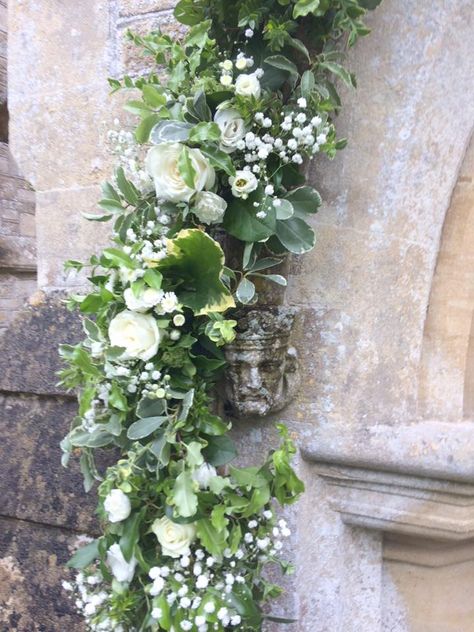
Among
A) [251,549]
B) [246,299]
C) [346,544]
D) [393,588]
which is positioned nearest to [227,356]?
[246,299]

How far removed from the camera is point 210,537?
0.76 metres

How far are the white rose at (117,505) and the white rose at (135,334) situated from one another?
19cm

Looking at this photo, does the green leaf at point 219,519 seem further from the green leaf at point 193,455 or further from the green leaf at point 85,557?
the green leaf at point 85,557

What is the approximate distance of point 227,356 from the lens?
0.84m

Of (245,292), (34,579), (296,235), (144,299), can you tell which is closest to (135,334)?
(144,299)

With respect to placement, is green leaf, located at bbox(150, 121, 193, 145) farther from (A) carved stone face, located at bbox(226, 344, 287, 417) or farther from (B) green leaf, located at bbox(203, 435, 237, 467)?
(B) green leaf, located at bbox(203, 435, 237, 467)

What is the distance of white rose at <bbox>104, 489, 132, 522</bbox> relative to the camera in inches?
29.5

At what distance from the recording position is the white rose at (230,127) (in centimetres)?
77

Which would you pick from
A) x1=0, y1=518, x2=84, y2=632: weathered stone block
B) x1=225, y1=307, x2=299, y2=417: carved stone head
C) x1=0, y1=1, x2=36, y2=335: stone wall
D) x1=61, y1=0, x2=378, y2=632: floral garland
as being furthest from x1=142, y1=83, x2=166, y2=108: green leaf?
x1=0, y1=1, x2=36, y2=335: stone wall

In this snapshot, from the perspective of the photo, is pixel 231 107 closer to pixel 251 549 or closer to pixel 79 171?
pixel 79 171

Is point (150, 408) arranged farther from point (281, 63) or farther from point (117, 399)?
point (281, 63)

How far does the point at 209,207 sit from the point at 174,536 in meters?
0.46

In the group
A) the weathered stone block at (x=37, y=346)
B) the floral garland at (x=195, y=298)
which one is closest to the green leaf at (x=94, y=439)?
the floral garland at (x=195, y=298)

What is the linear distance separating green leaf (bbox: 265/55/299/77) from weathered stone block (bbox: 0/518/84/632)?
876 mm
